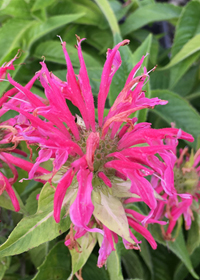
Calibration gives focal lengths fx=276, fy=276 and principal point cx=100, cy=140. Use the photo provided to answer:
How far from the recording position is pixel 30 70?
636mm

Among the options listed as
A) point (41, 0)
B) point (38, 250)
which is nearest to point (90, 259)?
point (38, 250)

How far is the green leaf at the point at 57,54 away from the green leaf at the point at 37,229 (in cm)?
31

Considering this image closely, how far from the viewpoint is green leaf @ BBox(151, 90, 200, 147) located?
0.56 m

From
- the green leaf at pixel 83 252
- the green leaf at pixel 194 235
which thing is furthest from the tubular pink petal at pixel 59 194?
the green leaf at pixel 194 235

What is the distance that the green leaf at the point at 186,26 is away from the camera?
650mm

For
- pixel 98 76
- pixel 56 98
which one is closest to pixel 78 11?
pixel 98 76

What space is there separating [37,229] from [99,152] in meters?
0.12

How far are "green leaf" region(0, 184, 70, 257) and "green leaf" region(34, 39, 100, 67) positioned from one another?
0.31 meters

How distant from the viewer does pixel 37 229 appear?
327 mm

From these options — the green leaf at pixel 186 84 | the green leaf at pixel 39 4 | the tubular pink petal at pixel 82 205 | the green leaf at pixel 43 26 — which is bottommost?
the green leaf at pixel 186 84

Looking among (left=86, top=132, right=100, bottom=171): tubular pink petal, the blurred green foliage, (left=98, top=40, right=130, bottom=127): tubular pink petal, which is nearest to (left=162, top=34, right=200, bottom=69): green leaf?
the blurred green foliage

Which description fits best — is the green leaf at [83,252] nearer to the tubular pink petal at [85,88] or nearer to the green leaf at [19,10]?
the tubular pink petal at [85,88]

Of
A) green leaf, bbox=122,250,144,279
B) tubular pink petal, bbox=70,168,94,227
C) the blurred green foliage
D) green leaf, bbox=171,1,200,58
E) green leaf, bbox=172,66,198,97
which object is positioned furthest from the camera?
green leaf, bbox=172,66,198,97

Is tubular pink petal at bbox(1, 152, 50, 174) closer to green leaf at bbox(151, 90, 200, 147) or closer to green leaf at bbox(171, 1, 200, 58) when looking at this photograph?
green leaf at bbox(151, 90, 200, 147)
